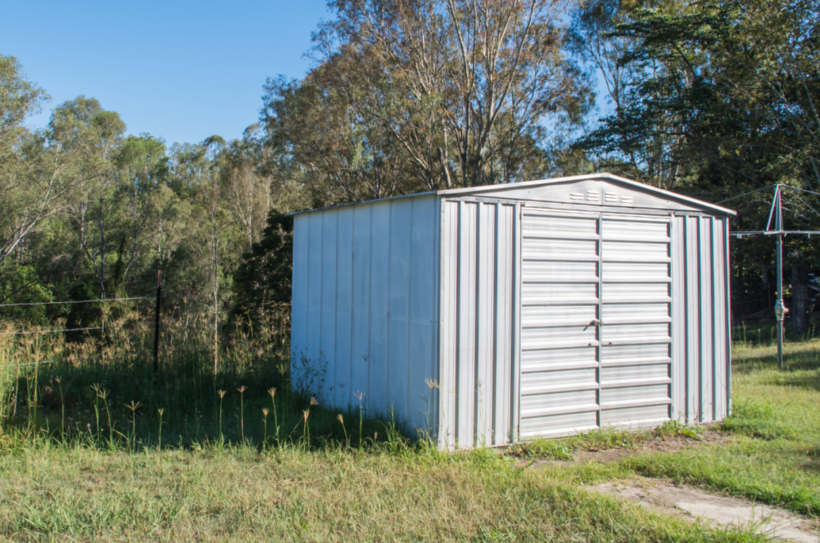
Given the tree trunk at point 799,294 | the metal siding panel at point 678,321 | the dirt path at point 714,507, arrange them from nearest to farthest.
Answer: the dirt path at point 714,507, the metal siding panel at point 678,321, the tree trunk at point 799,294

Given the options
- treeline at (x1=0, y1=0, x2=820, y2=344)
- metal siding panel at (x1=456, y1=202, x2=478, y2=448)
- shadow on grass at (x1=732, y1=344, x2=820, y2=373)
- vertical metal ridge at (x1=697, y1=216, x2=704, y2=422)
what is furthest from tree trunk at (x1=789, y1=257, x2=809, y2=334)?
metal siding panel at (x1=456, y1=202, x2=478, y2=448)

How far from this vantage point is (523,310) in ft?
18.3

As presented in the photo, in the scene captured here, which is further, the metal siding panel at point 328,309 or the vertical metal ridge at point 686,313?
the metal siding panel at point 328,309

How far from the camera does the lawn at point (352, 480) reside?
354cm

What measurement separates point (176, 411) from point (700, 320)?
5506 mm

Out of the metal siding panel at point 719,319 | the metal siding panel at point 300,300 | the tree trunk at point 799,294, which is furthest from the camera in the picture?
the tree trunk at point 799,294

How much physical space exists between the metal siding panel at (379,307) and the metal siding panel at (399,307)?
2.8 inches

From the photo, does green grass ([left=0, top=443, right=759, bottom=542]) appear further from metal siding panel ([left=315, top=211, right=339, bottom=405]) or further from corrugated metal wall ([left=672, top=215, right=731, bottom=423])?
corrugated metal wall ([left=672, top=215, right=731, bottom=423])

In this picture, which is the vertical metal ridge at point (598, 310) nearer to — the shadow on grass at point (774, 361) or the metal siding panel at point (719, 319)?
the metal siding panel at point (719, 319)

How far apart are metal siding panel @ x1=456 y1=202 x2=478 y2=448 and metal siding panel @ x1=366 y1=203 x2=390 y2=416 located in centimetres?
82

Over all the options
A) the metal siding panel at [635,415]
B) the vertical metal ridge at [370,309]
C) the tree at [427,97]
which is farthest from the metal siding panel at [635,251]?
the tree at [427,97]

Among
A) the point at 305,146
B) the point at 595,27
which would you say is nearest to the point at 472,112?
the point at 305,146

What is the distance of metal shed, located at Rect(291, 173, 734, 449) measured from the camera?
5.26 meters

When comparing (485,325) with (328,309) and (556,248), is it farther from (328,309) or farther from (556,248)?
(328,309)
